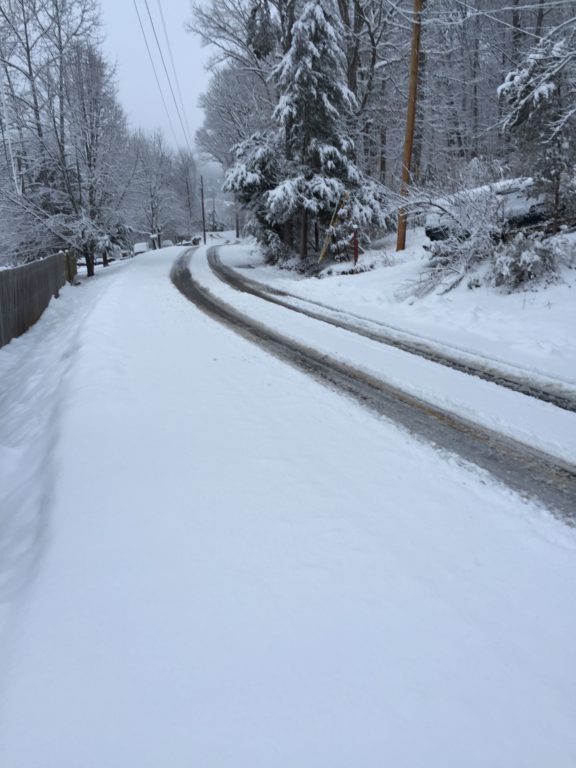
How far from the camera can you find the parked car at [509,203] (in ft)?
29.6

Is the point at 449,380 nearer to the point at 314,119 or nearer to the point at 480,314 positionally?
the point at 480,314

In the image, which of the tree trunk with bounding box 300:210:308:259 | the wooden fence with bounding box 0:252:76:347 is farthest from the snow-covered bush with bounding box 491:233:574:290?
the tree trunk with bounding box 300:210:308:259

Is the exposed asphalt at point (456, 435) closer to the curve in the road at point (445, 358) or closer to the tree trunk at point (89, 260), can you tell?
the curve in the road at point (445, 358)

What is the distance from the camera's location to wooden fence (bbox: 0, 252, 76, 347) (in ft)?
27.6

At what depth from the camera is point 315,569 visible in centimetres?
240

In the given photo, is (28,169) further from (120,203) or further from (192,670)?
(192,670)

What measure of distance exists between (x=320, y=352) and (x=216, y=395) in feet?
6.65

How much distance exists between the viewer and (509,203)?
9.38 metres

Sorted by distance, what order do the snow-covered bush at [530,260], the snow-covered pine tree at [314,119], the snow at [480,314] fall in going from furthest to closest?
the snow-covered pine tree at [314,119], the snow-covered bush at [530,260], the snow at [480,314]

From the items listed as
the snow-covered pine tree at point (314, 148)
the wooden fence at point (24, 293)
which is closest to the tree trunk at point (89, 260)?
the wooden fence at point (24, 293)

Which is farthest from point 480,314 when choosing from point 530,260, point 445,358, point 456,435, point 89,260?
point 89,260

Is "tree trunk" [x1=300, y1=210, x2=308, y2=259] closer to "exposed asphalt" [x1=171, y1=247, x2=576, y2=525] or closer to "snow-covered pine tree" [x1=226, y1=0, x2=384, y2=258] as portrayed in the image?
"snow-covered pine tree" [x1=226, y1=0, x2=384, y2=258]

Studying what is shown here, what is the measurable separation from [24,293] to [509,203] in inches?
421

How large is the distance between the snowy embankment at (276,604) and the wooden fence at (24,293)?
18.2 feet
